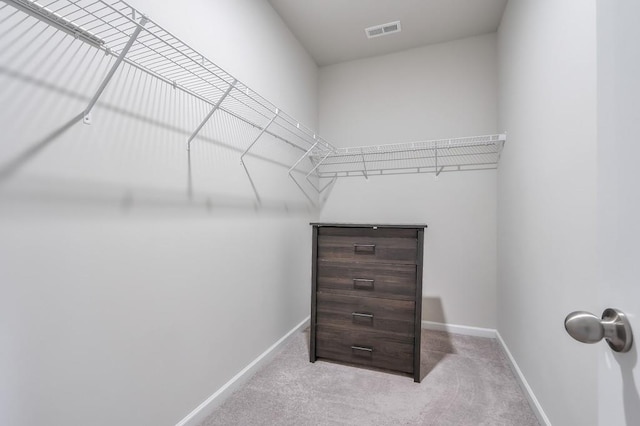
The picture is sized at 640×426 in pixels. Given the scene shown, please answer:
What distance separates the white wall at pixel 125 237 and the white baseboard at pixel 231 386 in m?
0.04

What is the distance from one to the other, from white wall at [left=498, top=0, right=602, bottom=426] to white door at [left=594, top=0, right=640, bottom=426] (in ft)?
0.30

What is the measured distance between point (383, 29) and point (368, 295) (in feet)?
7.13

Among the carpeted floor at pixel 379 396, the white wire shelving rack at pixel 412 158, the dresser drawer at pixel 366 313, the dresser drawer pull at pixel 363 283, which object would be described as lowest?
the carpeted floor at pixel 379 396

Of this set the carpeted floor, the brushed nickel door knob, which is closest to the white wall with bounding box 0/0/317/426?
the carpeted floor

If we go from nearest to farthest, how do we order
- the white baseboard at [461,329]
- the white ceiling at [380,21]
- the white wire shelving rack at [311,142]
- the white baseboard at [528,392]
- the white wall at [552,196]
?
the white wall at [552,196], the white wire shelving rack at [311,142], the white baseboard at [528,392], the white ceiling at [380,21], the white baseboard at [461,329]

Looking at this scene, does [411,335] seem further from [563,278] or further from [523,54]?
[523,54]

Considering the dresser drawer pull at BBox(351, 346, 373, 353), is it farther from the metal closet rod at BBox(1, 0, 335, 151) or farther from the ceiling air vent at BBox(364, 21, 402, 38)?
the ceiling air vent at BBox(364, 21, 402, 38)

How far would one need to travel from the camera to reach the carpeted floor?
1571mm

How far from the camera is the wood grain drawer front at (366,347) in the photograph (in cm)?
197

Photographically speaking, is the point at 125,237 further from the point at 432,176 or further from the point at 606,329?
the point at 432,176

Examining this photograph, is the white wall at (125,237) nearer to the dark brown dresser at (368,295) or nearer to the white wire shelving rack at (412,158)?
the dark brown dresser at (368,295)

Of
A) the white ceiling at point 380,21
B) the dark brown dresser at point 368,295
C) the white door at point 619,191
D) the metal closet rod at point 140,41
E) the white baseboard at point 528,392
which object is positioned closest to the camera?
the white door at point 619,191

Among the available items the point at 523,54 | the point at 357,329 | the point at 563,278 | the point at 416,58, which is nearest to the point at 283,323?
the point at 357,329

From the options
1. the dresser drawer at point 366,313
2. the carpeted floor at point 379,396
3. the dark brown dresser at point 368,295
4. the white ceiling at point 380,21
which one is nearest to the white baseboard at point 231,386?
the carpeted floor at point 379,396
